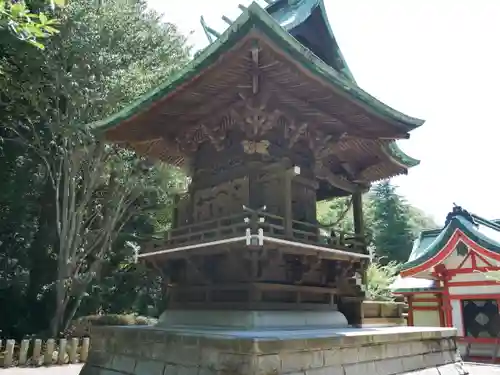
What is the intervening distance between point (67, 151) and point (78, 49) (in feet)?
11.9

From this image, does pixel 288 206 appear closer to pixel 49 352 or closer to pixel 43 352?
pixel 49 352

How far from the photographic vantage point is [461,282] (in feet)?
46.3

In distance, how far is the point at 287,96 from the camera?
7.24 m

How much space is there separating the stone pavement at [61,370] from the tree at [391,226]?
978 inches

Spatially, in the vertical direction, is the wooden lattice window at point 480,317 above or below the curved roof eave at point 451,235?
below

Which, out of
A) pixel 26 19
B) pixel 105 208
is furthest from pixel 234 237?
pixel 105 208

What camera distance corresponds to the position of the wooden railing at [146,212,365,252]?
643 cm

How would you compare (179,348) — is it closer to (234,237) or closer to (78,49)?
(234,237)

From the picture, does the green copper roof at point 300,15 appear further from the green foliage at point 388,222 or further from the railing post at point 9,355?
the green foliage at point 388,222

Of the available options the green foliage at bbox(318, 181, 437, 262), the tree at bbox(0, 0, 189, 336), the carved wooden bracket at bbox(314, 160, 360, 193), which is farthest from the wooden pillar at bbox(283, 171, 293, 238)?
the green foliage at bbox(318, 181, 437, 262)

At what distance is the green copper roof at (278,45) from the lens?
568 cm

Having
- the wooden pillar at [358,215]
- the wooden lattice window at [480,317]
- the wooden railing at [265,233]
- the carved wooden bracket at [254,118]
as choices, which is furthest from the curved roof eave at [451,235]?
the carved wooden bracket at [254,118]

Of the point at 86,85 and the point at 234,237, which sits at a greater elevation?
the point at 86,85

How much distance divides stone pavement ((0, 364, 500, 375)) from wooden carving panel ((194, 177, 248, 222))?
625 centimetres
